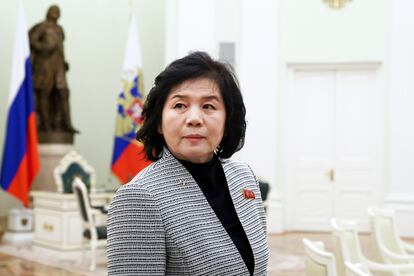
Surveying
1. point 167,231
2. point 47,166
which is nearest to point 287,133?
point 47,166

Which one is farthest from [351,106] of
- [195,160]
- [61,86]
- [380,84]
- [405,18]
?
[195,160]

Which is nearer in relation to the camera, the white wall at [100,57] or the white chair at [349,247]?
the white chair at [349,247]

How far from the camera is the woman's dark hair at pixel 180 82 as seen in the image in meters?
1.62

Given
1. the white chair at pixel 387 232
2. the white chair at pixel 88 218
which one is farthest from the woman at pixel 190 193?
the white chair at pixel 88 218

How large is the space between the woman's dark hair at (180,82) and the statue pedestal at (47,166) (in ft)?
33.7

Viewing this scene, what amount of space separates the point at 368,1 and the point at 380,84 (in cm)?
136

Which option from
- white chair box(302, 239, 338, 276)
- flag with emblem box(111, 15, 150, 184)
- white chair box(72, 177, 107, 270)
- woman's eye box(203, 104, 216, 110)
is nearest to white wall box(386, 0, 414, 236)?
flag with emblem box(111, 15, 150, 184)

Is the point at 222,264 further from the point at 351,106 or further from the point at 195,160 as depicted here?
the point at 351,106

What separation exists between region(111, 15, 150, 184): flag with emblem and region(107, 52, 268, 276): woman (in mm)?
8988

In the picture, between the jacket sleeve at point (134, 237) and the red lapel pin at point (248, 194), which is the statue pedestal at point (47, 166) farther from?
the jacket sleeve at point (134, 237)

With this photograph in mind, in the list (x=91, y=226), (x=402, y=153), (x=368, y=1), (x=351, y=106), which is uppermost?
(x=368, y=1)

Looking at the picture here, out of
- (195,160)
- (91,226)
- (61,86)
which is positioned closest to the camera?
(195,160)

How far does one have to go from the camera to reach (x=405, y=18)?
11.2 meters

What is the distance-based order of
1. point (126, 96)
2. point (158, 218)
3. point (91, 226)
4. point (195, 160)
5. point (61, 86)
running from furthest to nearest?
point (61, 86)
point (126, 96)
point (91, 226)
point (195, 160)
point (158, 218)
